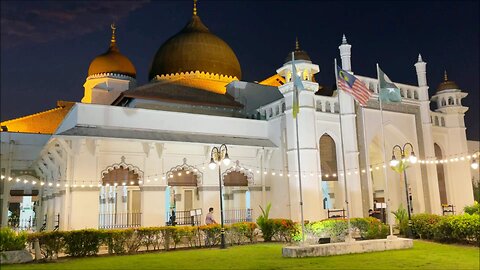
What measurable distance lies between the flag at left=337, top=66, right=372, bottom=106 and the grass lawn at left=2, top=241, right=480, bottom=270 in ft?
19.4

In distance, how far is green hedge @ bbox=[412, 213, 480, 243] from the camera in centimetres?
1516

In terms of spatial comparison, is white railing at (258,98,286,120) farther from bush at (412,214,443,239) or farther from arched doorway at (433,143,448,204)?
arched doorway at (433,143,448,204)

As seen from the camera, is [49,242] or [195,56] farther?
[195,56]

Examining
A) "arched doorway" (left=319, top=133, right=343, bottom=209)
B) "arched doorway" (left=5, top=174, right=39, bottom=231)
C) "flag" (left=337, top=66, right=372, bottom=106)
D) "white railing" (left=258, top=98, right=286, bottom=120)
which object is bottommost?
"arched doorway" (left=5, top=174, right=39, bottom=231)

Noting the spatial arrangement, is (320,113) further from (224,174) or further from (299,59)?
(224,174)

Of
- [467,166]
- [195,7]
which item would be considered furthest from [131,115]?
[467,166]

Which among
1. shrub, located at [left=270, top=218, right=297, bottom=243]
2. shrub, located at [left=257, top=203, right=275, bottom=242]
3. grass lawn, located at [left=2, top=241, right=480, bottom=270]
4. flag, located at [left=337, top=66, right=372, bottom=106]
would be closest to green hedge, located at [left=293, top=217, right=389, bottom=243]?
shrub, located at [left=270, top=218, right=297, bottom=243]

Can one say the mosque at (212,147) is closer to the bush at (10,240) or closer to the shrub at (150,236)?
the shrub at (150,236)

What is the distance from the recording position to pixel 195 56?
29.2m

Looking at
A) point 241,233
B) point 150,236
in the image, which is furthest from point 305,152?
point 150,236

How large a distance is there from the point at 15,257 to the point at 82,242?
2132 mm

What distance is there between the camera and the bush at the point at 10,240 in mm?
12727

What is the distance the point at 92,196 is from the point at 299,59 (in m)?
12.5

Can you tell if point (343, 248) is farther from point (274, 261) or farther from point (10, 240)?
point (10, 240)
